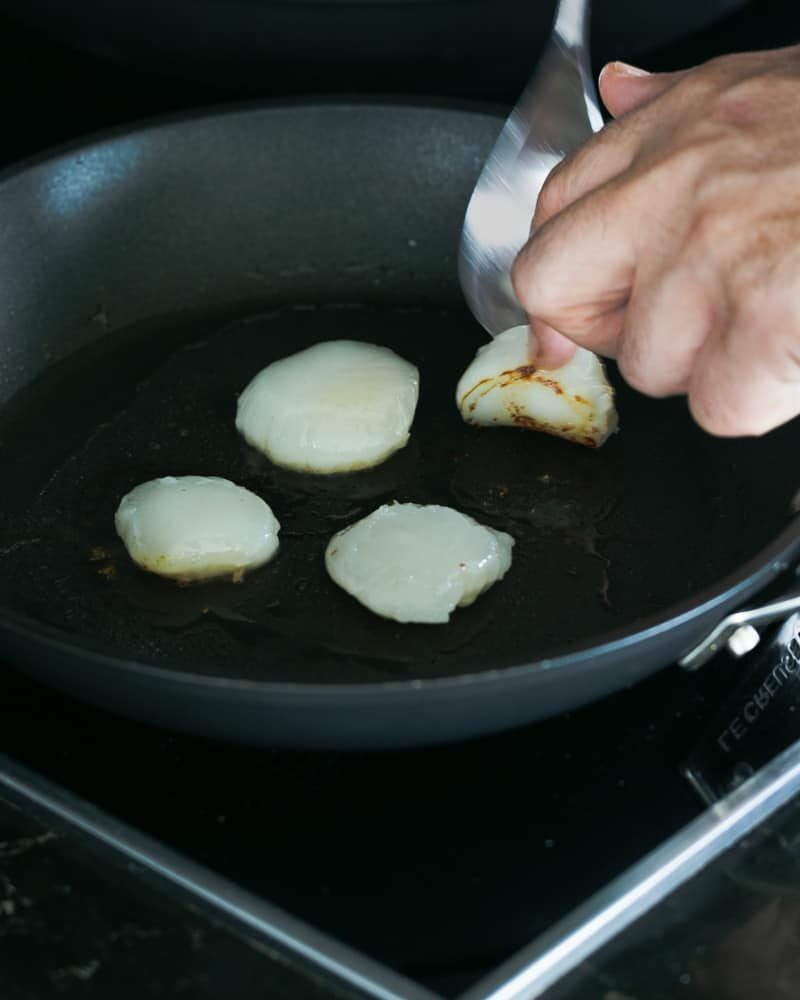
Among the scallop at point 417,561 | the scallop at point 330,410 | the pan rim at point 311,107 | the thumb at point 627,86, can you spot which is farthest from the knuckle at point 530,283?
the pan rim at point 311,107

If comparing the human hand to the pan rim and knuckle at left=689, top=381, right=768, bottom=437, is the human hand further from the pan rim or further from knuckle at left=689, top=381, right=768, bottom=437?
the pan rim

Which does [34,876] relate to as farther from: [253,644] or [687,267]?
[687,267]

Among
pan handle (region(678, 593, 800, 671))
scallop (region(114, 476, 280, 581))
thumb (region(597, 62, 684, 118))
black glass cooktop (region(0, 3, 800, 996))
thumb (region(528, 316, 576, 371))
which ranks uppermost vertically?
thumb (region(597, 62, 684, 118))

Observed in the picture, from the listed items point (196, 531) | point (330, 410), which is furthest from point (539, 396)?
point (196, 531)

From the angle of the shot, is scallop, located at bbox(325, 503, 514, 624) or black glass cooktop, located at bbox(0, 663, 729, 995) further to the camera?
scallop, located at bbox(325, 503, 514, 624)

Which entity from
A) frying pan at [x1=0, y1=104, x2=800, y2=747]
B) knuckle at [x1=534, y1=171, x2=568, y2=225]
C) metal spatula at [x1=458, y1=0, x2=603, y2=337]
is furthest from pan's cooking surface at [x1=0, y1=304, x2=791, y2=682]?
knuckle at [x1=534, y1=171, x2=568, y2=225]

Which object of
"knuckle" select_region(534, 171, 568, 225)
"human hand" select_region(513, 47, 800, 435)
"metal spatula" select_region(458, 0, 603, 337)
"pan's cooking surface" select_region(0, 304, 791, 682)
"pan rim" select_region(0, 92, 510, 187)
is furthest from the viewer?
"pan rim" select_region(0, 92, 510, 187)

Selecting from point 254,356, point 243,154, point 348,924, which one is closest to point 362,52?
point 243,154

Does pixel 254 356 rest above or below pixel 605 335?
below
